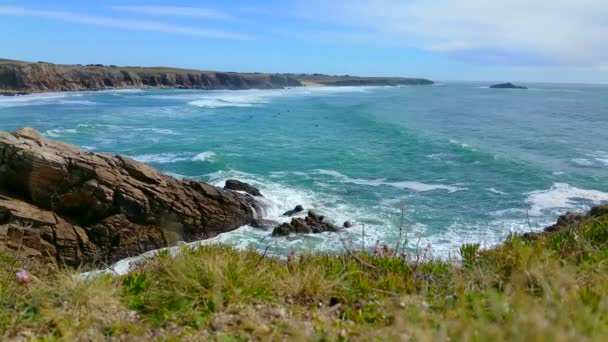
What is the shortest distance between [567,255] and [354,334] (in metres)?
3.23

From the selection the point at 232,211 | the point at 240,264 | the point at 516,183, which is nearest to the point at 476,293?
the point at 240,264

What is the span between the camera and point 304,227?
18.1 meters

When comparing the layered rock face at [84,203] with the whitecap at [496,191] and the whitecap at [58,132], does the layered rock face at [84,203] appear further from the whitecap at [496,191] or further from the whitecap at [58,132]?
the whitecap at [58,132]

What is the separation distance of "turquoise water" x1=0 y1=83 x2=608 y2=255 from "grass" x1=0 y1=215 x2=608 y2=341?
454 cm

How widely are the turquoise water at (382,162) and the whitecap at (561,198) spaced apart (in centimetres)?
5

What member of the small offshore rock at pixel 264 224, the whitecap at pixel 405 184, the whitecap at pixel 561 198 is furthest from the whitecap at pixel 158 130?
the whitecap at pixel 561 198

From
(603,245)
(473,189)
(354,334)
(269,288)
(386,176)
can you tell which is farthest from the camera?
(386,176)

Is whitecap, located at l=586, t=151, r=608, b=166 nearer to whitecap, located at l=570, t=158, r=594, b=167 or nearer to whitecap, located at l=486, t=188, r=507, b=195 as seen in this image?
whitecap, located at l=570, t=158, r=594, b=167

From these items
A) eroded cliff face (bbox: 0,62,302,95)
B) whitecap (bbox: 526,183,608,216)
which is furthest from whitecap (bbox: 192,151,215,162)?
eroded cliff face (bbox: 0,62,302,95)

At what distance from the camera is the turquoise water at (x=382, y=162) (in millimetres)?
19156

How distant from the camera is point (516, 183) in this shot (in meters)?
24.8

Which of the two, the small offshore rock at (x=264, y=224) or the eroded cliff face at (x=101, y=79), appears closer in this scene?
the small offshore rock at (x=264, y=224)

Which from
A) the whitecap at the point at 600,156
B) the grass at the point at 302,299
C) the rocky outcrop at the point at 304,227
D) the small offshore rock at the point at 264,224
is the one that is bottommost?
the small offshore rock at the point at 264,224

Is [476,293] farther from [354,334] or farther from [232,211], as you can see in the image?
[232,211]
